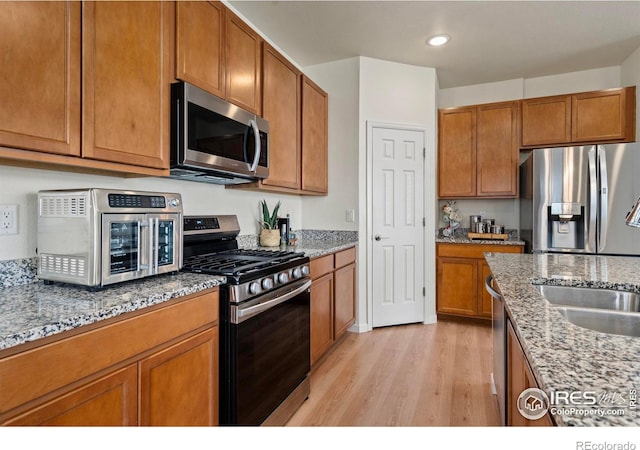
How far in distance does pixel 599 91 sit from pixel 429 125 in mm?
1638

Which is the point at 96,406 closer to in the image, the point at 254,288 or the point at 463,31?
the point at 254,288

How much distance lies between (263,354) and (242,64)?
1734 millimetres

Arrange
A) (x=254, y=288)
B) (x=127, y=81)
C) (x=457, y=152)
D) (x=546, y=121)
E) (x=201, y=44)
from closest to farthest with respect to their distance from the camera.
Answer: (x=127, y=81)
(x=254, y=288)
(x=201, y=44)
(x=546, y=121)
(x=457, y=152)

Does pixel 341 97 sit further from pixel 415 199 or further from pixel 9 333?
pixel 9 333

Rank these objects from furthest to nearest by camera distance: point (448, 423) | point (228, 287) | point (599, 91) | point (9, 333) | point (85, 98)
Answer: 1. point (599, 91)
2. point (448, 423)
3. point (228, 287)
4. point (85, 98)
5. point (9, 333)

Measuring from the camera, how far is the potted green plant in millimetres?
2763

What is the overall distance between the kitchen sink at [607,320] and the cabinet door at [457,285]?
239 cm

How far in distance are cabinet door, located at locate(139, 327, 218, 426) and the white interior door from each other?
2.13 m

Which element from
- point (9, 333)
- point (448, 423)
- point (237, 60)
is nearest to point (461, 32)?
point (237, 60)

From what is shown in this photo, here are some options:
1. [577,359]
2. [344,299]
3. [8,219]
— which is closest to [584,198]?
[344,299]

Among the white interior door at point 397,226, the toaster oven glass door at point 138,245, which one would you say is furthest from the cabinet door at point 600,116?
the toaster oven glass door at point 138,245

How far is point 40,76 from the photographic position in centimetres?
113

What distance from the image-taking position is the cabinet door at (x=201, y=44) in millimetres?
1671

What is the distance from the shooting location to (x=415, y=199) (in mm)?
3457
